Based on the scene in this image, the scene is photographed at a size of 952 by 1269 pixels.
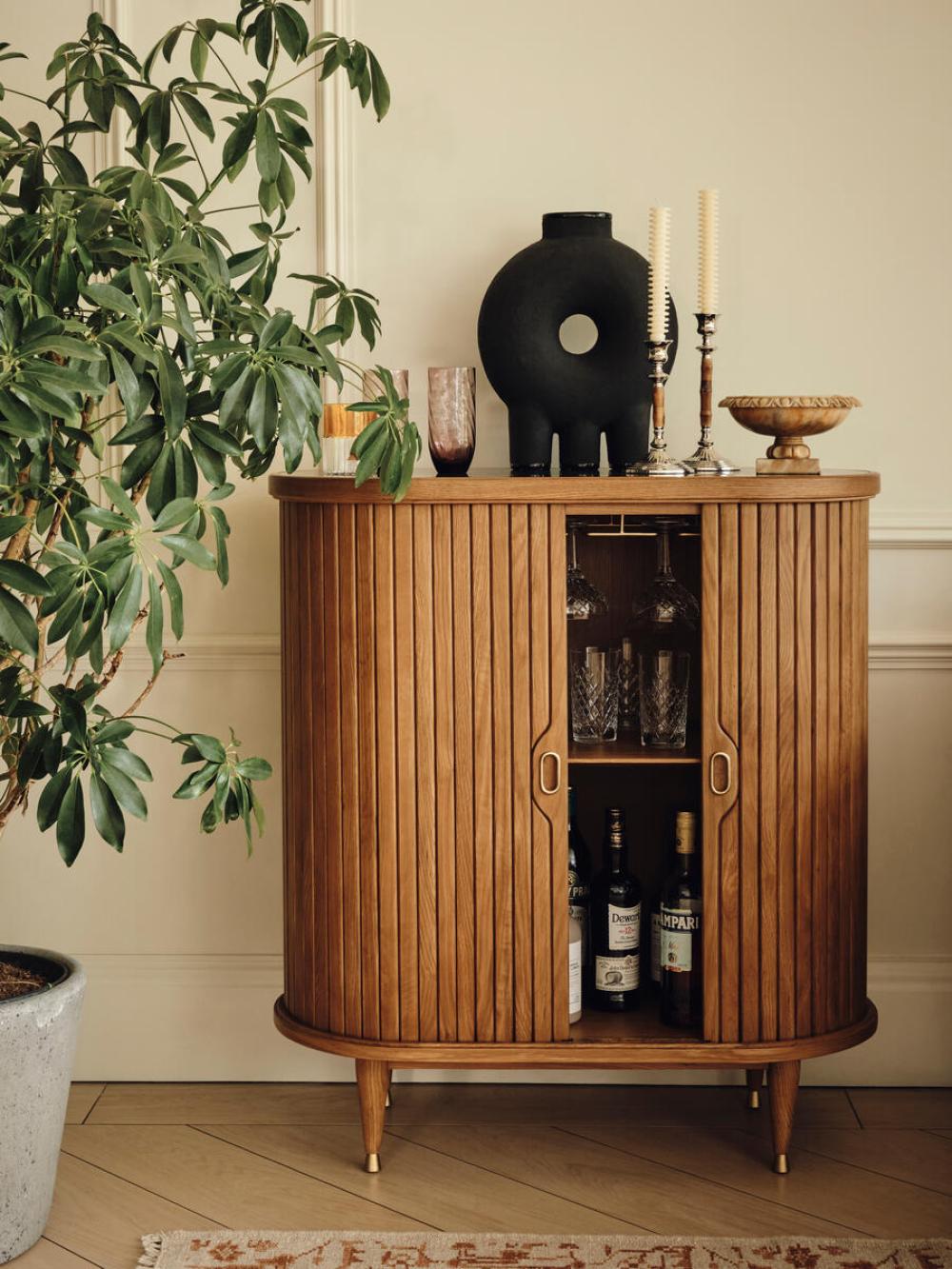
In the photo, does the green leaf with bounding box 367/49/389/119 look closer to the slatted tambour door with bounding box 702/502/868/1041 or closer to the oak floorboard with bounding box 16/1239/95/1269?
the slatted tambour door with bounding box 702/502/868/1041

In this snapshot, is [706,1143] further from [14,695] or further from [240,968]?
[14,695]

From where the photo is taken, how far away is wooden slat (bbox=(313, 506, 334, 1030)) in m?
2.28

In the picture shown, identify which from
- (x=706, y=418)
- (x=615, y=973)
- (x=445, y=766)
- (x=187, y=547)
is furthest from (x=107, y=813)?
(x=706, y=418)

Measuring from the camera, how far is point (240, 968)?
109 inches

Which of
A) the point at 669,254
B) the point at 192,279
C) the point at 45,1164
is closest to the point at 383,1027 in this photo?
the point at 45,1164

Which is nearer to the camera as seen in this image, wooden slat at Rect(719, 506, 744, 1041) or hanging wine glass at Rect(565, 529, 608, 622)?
wooden slat at Rect(719, 506, 744, 1041)

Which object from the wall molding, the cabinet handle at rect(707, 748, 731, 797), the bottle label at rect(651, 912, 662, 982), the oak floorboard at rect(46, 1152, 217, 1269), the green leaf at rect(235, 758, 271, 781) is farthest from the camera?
the wall molding

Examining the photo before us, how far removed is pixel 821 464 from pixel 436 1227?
1490 millimetres

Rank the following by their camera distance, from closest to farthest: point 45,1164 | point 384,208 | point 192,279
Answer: point 192,279, point 45,1164, point 384,208

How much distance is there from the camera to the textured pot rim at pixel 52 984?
2.10 metres

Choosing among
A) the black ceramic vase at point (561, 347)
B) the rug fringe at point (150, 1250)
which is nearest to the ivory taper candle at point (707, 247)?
the black ceramic vase at point (561, 347)

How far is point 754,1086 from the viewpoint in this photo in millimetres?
2615

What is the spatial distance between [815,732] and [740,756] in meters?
0.13

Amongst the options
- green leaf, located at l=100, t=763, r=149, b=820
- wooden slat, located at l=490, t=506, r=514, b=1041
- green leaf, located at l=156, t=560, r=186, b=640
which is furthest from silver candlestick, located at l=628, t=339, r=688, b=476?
green leaf, located at l=100, t=763, r=149, b=820
